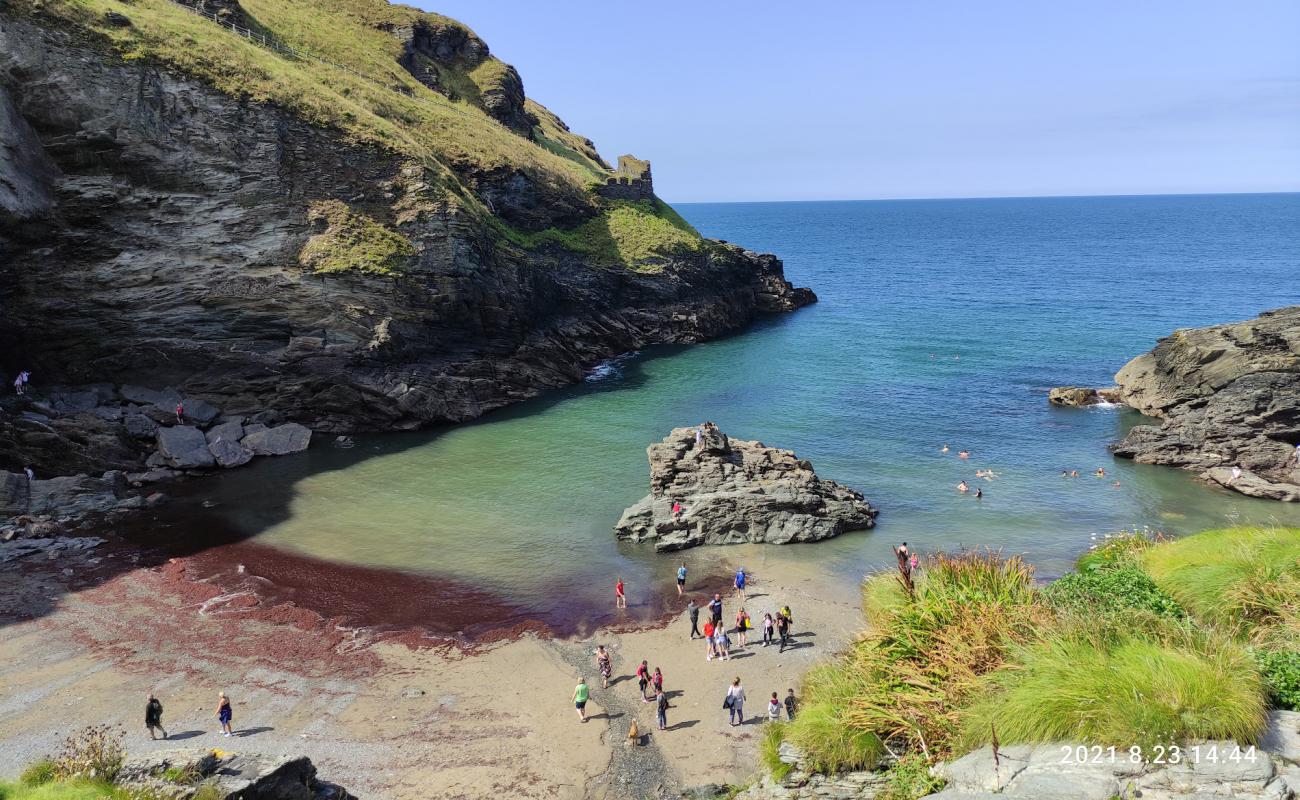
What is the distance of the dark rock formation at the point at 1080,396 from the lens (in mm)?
55500

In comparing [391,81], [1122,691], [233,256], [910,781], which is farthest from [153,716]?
[391,81]

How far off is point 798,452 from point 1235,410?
25.3 metres

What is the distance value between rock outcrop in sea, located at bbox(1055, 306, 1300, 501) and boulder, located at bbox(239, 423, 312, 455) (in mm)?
50960

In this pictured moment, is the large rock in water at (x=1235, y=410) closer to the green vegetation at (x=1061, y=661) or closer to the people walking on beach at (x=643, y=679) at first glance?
the green vegetation at (x=1061, y=661)

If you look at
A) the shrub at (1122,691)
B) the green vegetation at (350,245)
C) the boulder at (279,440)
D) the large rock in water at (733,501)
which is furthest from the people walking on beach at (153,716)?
the green vegetation at (350,245)

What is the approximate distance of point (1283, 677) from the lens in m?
9.46

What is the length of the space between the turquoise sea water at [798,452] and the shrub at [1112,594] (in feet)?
62.5

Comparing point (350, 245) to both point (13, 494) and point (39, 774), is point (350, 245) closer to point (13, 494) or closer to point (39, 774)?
point (13, 494)

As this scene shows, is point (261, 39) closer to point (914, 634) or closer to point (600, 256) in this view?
point (600, 256)

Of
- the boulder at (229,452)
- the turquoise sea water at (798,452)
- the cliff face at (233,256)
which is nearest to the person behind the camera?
A: the turquoise sea water at (798,452)

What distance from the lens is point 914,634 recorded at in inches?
458

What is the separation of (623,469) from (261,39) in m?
52.0

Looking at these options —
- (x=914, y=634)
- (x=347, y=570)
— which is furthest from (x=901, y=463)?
(x=914, y=634)

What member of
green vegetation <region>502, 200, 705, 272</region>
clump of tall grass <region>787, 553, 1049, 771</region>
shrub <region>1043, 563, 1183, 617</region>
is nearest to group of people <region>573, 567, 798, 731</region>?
clump of tall grass <region>787, 553, 1049, 771</region>
